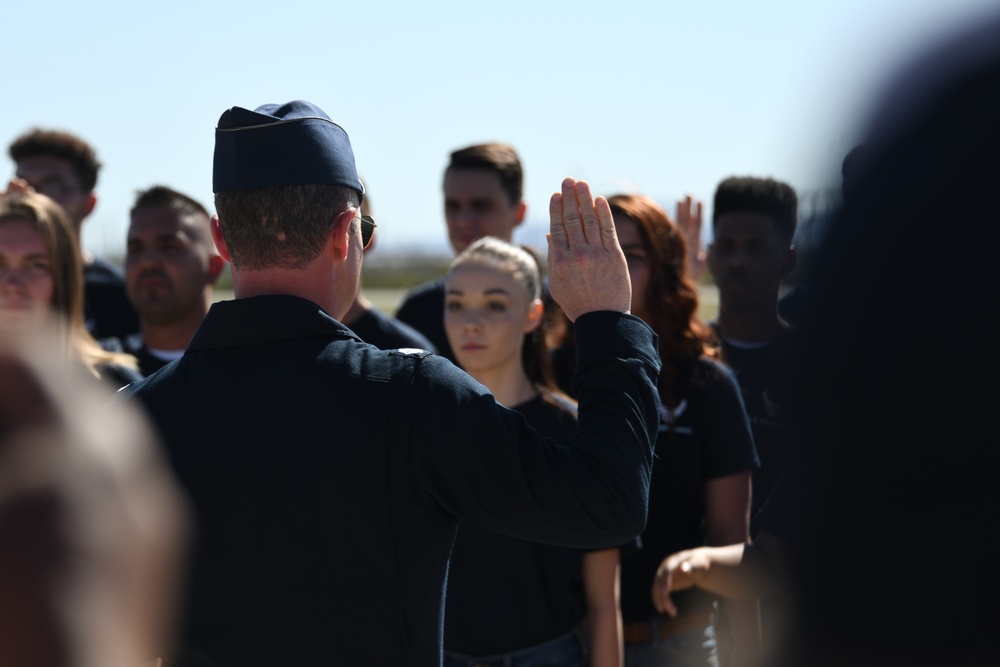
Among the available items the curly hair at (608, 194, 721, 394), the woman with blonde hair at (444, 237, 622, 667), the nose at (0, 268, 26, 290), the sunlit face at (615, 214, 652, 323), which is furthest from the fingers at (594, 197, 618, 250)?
the nose at (0, 268, 26, 290)

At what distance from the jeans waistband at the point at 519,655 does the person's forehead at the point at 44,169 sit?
405 centimetres

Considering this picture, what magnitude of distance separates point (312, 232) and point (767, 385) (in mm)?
2222

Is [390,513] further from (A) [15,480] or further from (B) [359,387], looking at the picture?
(A) [15,480]

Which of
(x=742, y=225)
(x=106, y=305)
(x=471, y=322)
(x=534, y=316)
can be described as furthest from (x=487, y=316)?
(x=106, y=305)

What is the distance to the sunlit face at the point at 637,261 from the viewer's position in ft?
13.2

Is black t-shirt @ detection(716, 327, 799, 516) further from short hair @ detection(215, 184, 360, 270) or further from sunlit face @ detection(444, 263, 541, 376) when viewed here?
short hair @ detection(215, 184, 360, 270)

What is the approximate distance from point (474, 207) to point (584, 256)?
370 centimetres

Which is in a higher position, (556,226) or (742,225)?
(556,226)

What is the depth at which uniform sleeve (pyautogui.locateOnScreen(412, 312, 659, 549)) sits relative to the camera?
1.96 m

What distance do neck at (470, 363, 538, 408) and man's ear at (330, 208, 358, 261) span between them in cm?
163

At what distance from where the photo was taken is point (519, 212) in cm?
608

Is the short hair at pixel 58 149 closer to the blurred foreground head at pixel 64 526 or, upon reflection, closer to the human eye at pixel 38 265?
the human eye at pixel 38 265

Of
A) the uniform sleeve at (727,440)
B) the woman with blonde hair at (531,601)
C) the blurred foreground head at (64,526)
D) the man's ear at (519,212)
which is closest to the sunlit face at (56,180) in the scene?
the man's ear at (519,212)

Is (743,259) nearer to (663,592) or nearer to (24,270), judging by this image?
(663,592)
